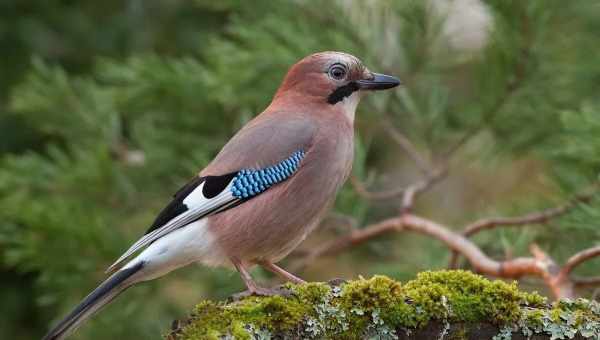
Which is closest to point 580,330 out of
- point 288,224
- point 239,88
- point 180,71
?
point 288,224

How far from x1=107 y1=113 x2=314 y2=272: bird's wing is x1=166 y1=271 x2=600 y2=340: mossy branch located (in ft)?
2.95

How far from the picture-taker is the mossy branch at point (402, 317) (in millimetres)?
2852

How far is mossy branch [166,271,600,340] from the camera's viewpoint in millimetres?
2852

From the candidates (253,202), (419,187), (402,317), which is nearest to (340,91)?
(253,202)

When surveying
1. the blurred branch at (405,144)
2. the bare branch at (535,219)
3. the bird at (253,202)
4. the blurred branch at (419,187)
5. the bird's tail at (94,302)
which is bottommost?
the bare branch at (535,219)

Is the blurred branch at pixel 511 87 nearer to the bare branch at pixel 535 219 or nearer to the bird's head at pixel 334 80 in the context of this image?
the bare branch at pixel 535 219

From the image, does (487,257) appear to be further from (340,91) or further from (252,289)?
(252,289)

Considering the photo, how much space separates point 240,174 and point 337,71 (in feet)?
2.42

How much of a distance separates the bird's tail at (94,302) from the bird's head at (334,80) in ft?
3.90

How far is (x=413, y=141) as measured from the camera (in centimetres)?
564

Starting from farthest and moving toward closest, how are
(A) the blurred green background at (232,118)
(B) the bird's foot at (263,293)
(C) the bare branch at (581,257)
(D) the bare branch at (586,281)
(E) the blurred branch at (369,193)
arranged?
(A) the blurred green background at (232,118) < (E) the blurred branch at (369,193) < (D) the bare branch at (586,281) < (C) the bare branch at (581,257) < (B) the bird's foot at (263,293)

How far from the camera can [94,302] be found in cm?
A: 335

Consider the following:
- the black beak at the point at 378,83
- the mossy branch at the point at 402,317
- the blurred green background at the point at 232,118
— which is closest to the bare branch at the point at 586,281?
the blurred green background at the point at 232,118

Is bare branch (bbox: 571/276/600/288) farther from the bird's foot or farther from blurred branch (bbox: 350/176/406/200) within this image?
blurred branch (bbox: 350/176/406/200)
